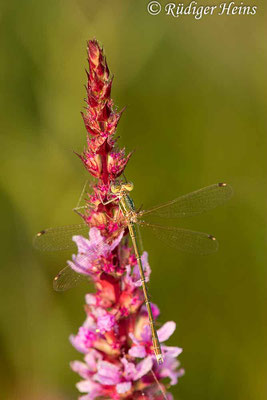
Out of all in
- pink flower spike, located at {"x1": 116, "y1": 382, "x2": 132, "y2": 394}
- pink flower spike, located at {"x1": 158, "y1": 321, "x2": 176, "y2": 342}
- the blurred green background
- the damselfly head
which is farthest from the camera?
the blurred green background

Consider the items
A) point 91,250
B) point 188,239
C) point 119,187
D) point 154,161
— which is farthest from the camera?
point 154,161

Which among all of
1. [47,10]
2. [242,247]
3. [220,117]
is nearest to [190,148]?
[220,117]

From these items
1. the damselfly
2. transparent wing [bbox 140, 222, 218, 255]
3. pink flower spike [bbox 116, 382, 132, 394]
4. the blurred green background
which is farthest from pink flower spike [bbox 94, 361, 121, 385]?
the blurred green background

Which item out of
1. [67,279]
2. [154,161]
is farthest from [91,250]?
[154,161]

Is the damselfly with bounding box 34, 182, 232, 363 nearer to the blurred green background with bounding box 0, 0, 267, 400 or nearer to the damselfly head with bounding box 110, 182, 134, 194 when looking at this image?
the damselfly head with bounding box 110, 182, 134, 194

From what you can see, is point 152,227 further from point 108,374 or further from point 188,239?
point 108,374

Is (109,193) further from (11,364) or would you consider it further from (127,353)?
(11,364)
